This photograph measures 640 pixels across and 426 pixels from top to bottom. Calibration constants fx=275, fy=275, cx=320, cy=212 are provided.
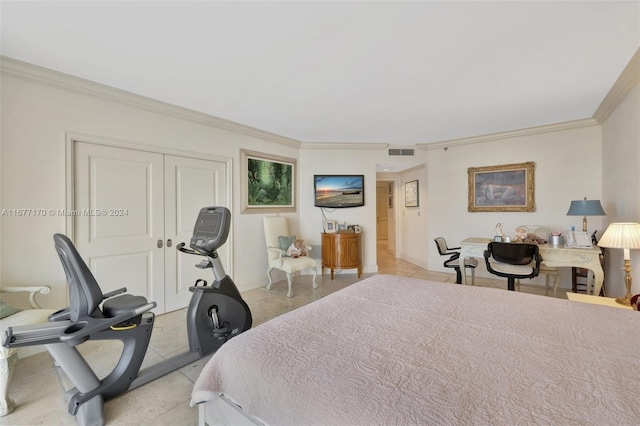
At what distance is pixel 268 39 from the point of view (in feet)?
6.62

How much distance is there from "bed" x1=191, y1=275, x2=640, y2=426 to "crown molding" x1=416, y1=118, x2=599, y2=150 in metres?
3.54

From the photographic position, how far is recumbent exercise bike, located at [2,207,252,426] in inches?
64.3

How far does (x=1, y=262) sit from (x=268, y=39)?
9.38 ft

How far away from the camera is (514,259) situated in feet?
10.7

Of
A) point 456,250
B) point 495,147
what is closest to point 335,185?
point 456,250

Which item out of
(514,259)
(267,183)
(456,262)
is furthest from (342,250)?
(514,259)

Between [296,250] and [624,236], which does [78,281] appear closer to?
[296,250]

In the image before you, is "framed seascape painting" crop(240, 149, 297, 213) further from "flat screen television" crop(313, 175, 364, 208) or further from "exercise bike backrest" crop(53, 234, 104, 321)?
"exercise bike backrest" crop(53, 234, 104, 321)

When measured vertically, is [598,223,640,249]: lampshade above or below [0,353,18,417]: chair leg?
above

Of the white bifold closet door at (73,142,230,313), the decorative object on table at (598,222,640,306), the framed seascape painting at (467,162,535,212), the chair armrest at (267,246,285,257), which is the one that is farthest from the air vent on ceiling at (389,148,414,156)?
the decorative object on table at (598,222,640,306)

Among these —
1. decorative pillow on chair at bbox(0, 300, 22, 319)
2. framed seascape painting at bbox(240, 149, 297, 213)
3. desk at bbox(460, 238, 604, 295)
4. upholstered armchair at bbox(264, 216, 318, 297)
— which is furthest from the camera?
framed seascape painting at bbox(240, 149, 297, 213)

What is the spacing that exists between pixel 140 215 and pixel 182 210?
48 cm

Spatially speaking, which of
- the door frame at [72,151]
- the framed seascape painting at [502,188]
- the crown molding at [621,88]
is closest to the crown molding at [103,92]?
the door frame at [72,151]

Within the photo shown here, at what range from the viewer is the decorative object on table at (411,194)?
6.06m
